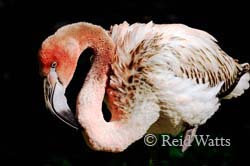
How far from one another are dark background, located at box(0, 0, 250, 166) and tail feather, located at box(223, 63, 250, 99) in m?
0.16

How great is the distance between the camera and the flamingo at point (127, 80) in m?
2.26

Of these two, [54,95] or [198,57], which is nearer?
→ [54,95]

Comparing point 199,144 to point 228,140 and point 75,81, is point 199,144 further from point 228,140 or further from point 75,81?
point 75,81

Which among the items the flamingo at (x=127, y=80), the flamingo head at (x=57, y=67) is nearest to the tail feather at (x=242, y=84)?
the flamingo at (x=127, y=80)

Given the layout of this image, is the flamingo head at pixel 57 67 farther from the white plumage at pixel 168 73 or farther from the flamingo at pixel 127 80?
the white plumage at pixel 168 73

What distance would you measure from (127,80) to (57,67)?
0.22 m

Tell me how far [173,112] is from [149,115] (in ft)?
0.25

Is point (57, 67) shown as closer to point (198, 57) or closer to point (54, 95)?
point (54, 95)

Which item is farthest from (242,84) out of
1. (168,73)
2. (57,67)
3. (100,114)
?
(57,67)

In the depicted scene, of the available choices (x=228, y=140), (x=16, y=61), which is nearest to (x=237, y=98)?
(x=228, y=140)

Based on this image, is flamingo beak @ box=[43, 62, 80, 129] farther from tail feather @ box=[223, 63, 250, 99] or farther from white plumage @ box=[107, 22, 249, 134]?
tail feather @ box=[223, 63, 250, 99]

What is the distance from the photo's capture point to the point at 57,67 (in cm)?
225

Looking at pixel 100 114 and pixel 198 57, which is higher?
pixel 198 57

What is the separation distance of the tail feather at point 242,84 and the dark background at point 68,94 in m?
0.16
